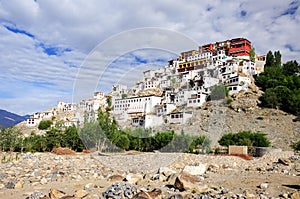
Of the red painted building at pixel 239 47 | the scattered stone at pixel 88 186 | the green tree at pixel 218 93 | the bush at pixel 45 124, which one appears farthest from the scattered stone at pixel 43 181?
the red painted building at pixel 239 47

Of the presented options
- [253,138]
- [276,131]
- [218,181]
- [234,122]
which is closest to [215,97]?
[234,122]

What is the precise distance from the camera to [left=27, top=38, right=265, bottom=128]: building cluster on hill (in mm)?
37375

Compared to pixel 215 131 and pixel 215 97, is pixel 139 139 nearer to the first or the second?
pixel 215 131

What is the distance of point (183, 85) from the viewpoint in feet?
146

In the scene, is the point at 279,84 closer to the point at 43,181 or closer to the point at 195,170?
the point at 195,170

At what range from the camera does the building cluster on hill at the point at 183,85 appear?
3738cm

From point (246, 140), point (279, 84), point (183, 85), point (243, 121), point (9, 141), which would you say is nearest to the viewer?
point (246, 140)

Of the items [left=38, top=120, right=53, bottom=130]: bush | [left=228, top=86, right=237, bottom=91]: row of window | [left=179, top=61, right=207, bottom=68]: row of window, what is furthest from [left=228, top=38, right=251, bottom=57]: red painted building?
[left=38, top=120, right=53, bottom=130]: bush

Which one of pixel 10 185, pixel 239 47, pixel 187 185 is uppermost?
pixel 239 47

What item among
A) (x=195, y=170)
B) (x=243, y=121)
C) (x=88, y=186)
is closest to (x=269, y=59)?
(x=243, y=121)

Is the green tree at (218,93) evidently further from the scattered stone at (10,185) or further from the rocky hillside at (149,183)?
the scattered stone at (10,185)

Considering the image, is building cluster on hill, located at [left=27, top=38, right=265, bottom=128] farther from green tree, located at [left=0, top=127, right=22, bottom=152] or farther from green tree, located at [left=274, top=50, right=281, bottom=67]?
green tree, located at [left=0, top=127, right=22, bottom=152]

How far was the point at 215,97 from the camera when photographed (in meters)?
37.5

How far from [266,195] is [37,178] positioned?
7.19 m
